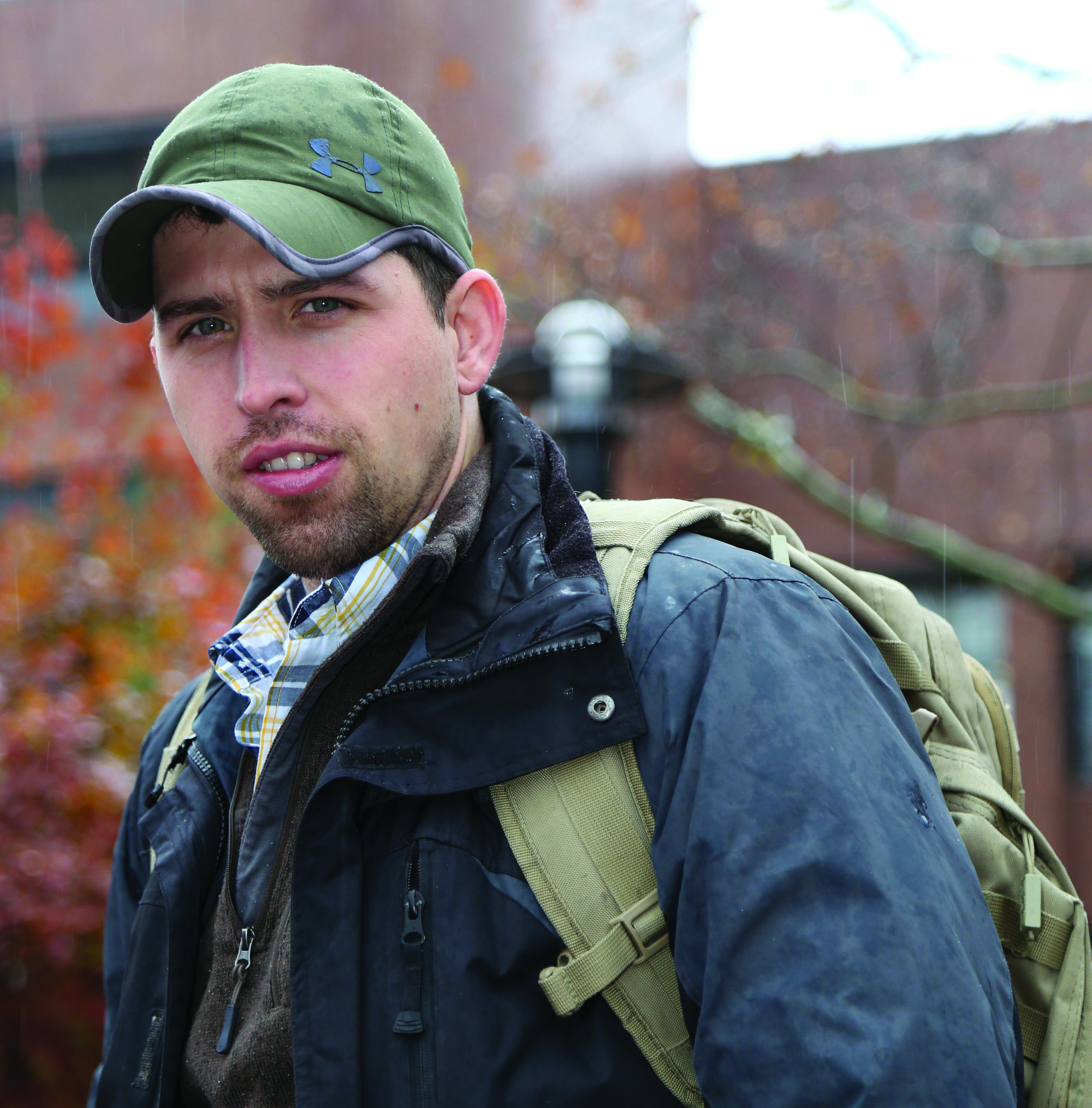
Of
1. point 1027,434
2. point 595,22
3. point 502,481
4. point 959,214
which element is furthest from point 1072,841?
point 502,481

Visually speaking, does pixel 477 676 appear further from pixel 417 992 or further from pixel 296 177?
pixel 296 177

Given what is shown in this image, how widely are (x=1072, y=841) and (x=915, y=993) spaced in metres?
9.80

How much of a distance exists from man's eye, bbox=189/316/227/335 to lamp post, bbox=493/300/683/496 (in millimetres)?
4285

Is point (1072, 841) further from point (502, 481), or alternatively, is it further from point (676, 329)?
point (502, 481)

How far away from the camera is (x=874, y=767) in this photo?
1.40m

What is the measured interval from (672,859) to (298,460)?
85 centimetres

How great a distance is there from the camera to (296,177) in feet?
5.71

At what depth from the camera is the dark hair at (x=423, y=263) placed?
1.79 m

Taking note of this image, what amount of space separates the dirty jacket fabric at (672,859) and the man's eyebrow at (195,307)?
56 centimetres

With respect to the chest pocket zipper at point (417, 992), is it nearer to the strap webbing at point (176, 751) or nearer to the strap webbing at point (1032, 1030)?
the strap webbing at point (176, 751)

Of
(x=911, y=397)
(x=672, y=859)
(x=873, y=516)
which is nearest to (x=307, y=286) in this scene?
(x=672, y=859)

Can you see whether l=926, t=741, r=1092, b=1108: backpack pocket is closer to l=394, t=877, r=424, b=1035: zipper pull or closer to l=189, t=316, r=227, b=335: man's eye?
l=394, t=877, r=424, b=1035: zipper pull

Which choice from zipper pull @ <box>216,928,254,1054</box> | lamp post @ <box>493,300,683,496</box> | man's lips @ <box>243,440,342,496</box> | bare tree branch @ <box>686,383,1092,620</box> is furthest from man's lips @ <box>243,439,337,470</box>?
bare tree branch @ <box>686,383,1092,620</box>

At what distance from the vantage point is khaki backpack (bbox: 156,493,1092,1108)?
4.75 feet
